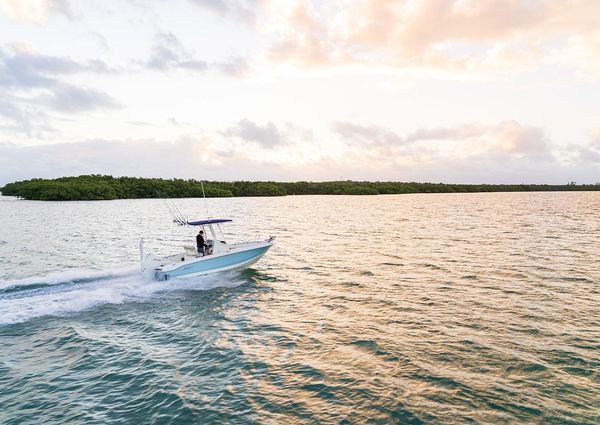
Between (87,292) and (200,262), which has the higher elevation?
(200,262)

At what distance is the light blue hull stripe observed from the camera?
75.9ft

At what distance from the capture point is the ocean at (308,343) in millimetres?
10297

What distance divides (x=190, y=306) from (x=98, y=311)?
4.03 metres

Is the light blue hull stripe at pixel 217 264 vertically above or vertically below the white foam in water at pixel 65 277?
above

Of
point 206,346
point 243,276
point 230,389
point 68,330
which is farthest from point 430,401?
point 243,276

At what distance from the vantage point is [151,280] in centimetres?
2331

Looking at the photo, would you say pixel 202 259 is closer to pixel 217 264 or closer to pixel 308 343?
pixel 217 264

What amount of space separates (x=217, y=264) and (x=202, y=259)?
1.23 metres

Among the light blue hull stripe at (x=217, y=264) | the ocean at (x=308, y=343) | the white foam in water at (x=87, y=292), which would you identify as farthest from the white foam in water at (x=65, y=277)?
the light blue hull stripe at (x=217, y=264)

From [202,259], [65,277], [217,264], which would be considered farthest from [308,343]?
[65,277]

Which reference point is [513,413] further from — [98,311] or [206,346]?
[98,311]

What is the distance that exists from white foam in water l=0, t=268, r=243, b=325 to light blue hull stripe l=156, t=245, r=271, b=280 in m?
0.46

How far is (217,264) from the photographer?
2472 cm

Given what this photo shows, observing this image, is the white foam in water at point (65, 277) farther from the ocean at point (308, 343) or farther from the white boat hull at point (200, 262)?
the white boat hull at point (200, 262)
